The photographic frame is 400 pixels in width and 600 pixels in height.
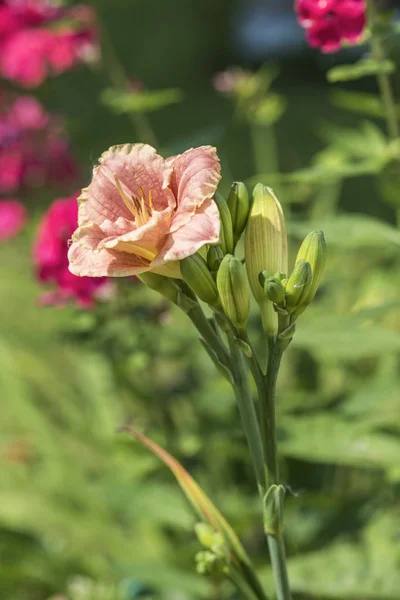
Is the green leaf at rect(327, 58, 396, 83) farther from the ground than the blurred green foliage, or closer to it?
farther from the ground

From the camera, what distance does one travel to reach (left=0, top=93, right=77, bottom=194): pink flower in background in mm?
1880

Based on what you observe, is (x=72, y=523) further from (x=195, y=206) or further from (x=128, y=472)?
(x=195, y=206)

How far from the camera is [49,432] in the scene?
5.88 ft

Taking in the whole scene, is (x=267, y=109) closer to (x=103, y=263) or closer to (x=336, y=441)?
(x=336, y=441)

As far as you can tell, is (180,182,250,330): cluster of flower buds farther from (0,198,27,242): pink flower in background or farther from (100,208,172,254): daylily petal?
(0,198,27,242): pink flower in background

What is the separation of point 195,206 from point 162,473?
86cm

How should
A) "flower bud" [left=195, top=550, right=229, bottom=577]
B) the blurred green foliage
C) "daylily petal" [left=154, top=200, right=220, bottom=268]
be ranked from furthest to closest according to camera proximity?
the blurred green foliage
"flower bud" [left=195, top=550, right=229, bottom=577]
"daylily petal" [left=154, top=200, right=220, bottom=268]

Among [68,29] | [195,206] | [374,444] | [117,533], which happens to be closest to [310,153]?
[68,29]

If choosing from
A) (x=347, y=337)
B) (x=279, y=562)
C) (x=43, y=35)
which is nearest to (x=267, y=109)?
(x=43, y=35)

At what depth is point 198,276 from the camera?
0.56 metres

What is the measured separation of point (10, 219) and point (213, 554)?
1.66 m

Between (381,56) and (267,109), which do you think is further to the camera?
(267,109)

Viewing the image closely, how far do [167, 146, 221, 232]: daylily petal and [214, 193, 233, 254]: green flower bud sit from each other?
0.03m

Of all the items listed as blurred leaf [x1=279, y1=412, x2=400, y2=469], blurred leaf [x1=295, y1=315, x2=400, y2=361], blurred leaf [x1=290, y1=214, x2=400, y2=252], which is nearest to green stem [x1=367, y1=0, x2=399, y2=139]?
blurred leaf [x1=290, y1=214, x2=400, y2=252]
